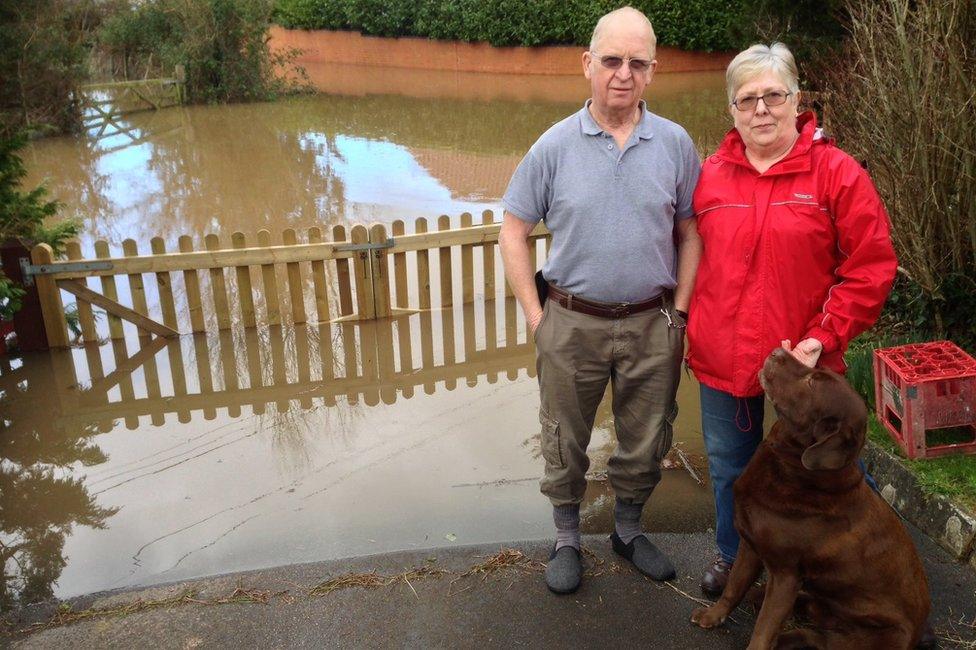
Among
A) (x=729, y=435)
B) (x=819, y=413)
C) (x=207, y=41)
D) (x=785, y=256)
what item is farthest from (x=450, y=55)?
(x=819, y=413)

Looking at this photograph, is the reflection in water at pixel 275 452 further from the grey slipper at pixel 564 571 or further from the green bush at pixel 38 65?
the green bush at pixel 38 65

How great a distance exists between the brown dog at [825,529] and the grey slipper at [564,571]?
83cm

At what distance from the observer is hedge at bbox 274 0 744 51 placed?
23391 mm

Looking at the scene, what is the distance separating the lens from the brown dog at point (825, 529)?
2535 mm

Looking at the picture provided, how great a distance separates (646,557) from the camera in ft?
11.4

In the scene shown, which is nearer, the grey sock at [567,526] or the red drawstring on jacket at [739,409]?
the red drawstring on jacket at [739,409]

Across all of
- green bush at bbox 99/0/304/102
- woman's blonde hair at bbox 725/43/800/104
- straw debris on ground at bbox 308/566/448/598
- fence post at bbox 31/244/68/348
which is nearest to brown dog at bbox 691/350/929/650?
woman's blonde hair at bbox 725/43/800/104

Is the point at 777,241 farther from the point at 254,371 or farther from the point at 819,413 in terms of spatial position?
the point at 254,371

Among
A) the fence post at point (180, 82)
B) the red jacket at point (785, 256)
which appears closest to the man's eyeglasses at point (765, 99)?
the red jacket at point (785, 256)

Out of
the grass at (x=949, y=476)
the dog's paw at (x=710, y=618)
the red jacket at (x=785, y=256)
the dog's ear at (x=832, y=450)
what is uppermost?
the red jacket at (x=785, y=256)

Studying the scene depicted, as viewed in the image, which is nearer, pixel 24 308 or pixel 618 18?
pixel 618 18

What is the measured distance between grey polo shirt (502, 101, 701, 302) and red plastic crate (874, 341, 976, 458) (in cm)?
142

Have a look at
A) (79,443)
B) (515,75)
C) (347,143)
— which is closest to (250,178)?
(347,143)

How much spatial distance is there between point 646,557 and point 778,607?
32.4 inches
